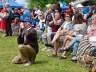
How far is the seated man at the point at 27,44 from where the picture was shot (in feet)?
36.8

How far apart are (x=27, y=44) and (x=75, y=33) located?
1.79 meters

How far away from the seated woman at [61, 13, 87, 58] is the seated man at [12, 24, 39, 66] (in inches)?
45.1

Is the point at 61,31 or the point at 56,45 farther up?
the point at 61,31

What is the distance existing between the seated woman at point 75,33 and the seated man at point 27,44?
1.15 m

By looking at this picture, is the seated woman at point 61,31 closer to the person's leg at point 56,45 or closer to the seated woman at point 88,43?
the person's leg at point 56,45

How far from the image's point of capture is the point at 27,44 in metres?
11.3

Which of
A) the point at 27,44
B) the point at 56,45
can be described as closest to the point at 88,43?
the point at 27,44

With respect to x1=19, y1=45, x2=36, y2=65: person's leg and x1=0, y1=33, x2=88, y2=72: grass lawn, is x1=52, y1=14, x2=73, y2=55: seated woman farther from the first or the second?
x1=19, y1=45, x2=36, y2=65: person's leg

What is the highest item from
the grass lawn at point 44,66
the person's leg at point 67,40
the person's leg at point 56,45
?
the person's leg at point 67,40

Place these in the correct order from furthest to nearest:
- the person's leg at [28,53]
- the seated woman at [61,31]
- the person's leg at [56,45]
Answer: the person's leg at [56,45] < the seated woman at [61,31] < the person's leg at [28,53]

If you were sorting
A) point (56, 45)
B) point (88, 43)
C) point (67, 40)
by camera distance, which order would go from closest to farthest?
point (88, 43) < point (67, 40) < point (56, 45)

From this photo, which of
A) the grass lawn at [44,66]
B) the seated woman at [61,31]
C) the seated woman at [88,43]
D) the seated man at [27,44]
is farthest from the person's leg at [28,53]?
the seated woman at [61,31]

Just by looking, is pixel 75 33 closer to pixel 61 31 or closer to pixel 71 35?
pixel 71 35

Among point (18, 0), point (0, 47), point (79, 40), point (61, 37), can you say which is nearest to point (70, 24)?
point (61, 37)
